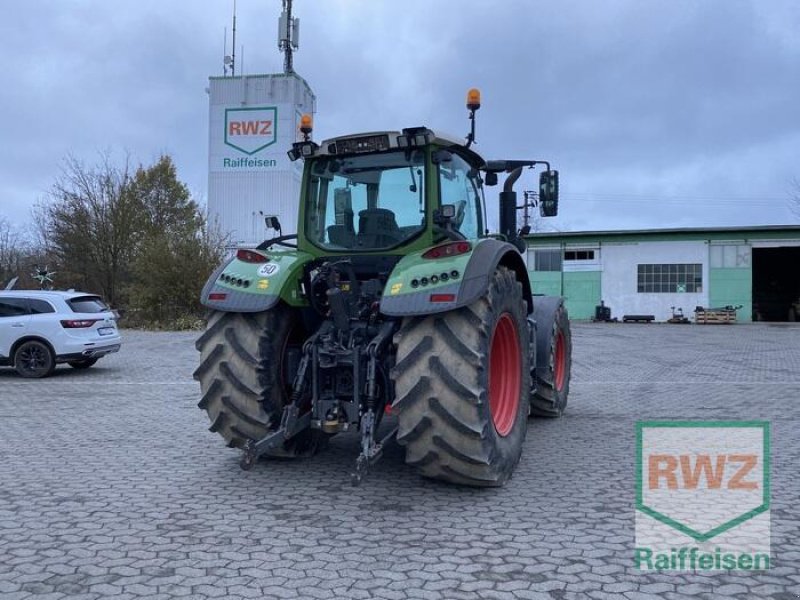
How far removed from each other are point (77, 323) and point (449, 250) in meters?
10.4

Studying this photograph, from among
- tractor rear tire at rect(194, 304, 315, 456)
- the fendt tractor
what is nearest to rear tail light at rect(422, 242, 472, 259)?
the fendt tractor

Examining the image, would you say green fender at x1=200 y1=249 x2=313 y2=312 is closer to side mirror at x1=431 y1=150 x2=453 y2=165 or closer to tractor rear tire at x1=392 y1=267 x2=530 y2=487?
tractor rear tire at x1=392 y1=267 x2=530 y2=487

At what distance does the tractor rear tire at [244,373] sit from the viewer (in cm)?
507

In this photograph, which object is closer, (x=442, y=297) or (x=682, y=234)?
(x=442, y=297)

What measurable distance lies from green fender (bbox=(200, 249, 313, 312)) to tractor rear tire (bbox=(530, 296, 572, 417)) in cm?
292

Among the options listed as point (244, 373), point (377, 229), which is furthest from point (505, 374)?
point (244, 373)

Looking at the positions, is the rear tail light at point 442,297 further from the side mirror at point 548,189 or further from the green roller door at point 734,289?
the green roller door at point 734,289

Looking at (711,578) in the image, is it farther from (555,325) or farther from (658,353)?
(658,353)

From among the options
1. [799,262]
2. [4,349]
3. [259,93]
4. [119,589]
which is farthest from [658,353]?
[799,262]

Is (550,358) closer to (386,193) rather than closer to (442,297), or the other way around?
(386,193)

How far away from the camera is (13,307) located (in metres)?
13.0

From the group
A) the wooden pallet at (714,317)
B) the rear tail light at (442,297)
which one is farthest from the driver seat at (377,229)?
the wooden pallet at (714,317)

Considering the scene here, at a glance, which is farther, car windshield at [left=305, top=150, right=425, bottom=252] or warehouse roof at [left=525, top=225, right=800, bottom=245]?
warehouse roof at [left=525, top=225, right=800, bottom=245]

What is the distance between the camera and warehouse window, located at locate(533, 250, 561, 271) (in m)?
36.2
